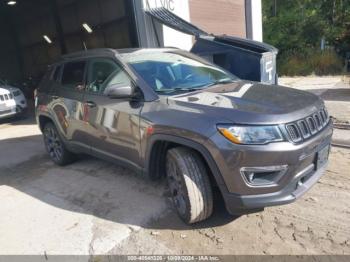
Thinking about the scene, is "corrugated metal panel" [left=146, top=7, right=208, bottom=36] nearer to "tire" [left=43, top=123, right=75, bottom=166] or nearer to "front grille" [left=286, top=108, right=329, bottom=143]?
"tire" [left=43, top=123, right=75, bottom=166]

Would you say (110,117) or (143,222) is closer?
(143,222)

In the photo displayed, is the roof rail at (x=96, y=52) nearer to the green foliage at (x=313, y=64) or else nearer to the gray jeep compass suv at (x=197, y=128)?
the gray jeep compass suv at (x=197, y=128)

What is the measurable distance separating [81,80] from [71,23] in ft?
28.4

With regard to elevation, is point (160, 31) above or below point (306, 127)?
above

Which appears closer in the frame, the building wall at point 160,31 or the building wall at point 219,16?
the building wall at point 160,31

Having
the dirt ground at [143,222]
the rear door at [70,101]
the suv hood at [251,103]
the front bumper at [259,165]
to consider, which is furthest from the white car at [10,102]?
the front bumper at [259,165]

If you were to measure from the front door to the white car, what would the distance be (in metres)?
6.36

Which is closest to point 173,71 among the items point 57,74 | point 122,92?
point 122,92

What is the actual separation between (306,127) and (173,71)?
5.49ft

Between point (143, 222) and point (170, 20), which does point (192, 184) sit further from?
point (170, 20)

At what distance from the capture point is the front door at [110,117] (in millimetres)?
3893

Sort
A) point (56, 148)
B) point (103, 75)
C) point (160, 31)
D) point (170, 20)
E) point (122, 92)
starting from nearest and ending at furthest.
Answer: point (122, 92)
point (103, 75)
point (56, 148)
point (170, 20)
point (160, 31)

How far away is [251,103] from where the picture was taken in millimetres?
3240

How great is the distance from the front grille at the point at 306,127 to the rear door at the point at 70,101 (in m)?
2.74
